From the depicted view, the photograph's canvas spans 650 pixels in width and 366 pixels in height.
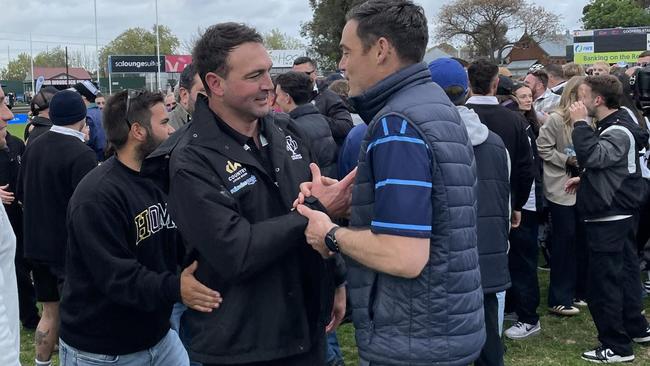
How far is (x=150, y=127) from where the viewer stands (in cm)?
348

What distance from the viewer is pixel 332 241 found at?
95.8 inches

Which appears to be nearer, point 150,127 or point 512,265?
point 150,127

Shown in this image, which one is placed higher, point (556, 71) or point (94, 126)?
point (556, 71)

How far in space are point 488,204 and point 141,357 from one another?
7.82 feet

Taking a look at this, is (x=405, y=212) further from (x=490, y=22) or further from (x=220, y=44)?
(x=490, y=22)

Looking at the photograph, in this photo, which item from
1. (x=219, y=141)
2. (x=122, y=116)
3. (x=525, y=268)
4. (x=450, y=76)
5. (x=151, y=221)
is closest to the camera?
(x=219, y=141)

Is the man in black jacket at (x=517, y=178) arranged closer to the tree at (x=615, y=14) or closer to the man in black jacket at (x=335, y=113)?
the man in black jacket at (x=335, y=113)

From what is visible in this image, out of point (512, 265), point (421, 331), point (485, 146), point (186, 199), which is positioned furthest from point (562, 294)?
point (186, 199)

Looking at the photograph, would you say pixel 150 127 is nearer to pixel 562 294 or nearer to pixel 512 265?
pixel 512 265

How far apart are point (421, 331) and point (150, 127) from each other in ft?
5.97

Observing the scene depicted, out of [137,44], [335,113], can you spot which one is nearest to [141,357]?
[335,113]

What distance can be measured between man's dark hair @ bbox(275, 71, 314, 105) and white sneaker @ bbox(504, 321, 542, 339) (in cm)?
276

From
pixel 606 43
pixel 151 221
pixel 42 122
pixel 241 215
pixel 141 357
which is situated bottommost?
pixel 141 357

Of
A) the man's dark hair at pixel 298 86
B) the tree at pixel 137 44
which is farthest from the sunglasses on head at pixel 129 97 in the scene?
the tree at pixel 137 44
